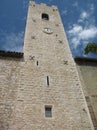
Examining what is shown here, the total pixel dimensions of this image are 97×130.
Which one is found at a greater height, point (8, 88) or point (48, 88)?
point (8, 88)

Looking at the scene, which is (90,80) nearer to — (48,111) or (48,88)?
(48,88)

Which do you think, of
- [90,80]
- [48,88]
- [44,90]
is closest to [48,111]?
[44,90]

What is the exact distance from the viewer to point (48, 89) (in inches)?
536

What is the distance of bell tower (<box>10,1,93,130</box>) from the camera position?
11727 millimetres

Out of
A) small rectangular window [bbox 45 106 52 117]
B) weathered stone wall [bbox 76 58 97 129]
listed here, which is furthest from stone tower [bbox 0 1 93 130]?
weathered stone wall [bbox 76 58 97 129]

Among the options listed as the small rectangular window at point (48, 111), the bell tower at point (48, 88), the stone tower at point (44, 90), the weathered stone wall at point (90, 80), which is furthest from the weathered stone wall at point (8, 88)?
the weathered stone wall at point (90, 80)

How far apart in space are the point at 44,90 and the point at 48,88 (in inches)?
14.1

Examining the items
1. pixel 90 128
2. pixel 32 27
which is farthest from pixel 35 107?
pixel 32 27

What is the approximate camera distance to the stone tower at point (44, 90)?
11672mm

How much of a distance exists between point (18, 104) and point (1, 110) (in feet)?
3.40

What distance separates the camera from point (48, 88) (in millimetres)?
13688

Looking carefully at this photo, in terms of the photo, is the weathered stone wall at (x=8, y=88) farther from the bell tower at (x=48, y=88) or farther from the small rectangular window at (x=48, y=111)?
the small rectangular window at (x=48, y=111)

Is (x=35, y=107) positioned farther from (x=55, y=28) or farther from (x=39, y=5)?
(x=39, y=5)

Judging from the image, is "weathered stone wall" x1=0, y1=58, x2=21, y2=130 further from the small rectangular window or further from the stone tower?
the small rectangular window
